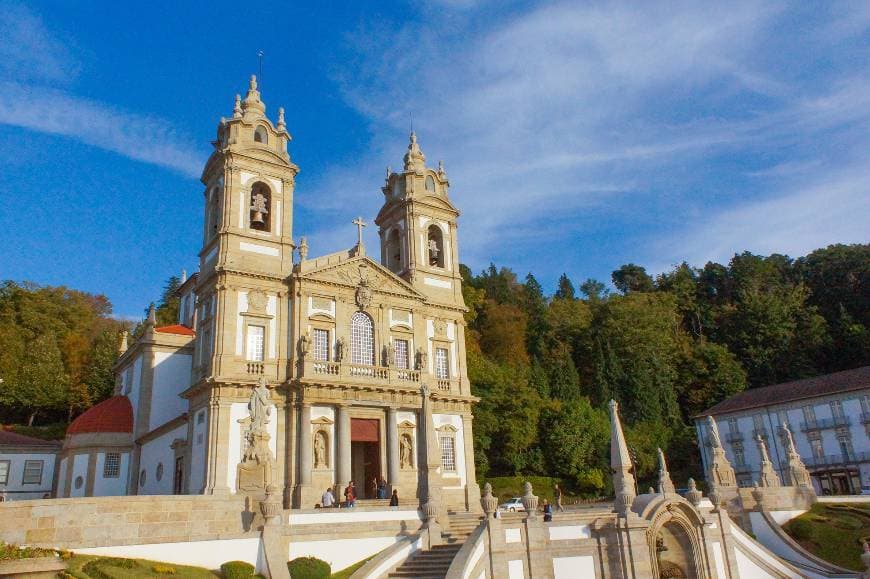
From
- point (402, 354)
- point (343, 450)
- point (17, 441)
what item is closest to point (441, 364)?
point (402, 354)

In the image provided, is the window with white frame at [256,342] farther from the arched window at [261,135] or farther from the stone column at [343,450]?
the arched window at [261,135]

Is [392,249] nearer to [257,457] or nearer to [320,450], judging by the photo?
[320,450]

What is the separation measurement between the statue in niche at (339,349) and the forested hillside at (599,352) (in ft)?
54.7

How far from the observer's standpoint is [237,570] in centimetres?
1570

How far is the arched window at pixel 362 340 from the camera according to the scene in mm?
30656

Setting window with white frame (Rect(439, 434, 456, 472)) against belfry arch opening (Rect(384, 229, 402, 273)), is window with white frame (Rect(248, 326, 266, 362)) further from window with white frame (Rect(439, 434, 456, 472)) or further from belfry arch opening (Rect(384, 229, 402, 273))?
belfry arch opening (Rect(384, 229, 402, 273))

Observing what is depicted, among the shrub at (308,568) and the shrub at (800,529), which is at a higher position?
the shrub at (308,568)

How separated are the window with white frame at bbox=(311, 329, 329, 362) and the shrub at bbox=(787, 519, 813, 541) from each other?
1950cm

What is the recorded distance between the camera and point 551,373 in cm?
5206

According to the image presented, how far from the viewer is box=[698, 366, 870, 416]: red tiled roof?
148ft

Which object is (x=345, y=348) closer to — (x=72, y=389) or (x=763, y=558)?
(x=763, y=558)

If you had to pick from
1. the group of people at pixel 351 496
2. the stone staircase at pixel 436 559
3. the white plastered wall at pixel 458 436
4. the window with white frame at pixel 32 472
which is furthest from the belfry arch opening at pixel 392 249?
the window with white frame at pixel 32 472

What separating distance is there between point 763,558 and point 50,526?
19.9 metres

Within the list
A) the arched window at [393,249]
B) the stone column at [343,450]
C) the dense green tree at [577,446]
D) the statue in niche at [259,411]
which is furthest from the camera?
the dense green tree at [577,446]
